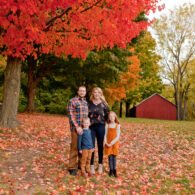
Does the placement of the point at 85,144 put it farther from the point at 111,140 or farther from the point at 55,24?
the point at 55,24

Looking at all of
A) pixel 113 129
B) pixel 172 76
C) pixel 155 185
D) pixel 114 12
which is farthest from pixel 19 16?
pixel 172 76

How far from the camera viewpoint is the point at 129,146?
30.4 feet

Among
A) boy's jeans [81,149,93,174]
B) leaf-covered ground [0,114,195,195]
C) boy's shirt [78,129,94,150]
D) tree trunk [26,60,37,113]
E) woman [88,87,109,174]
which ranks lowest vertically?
leaf-covered ground [0,114,195,195]

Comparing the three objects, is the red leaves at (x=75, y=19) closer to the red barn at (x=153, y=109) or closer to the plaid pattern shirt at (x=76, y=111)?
the plaid pattern shirt at (x=76, y=111)

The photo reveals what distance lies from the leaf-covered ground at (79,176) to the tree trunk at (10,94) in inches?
22.5

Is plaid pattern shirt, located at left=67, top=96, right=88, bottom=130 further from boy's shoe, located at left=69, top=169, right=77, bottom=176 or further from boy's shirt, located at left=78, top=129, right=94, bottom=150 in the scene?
boy's shoe, located at left=69, top=169, right=77, bottom=176

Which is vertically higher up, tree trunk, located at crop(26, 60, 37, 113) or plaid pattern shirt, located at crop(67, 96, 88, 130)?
tree trunk, located at crop(26, 60, 37, 113)

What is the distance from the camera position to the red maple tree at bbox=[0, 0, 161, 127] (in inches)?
273

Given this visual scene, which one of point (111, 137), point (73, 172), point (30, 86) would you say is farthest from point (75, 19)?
point (30, 86)

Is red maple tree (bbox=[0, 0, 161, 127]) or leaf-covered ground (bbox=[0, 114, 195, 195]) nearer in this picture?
leaf-covered ground (bbox=[0, 114, 195, 195])

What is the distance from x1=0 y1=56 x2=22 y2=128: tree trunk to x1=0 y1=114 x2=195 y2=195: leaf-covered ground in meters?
0.57

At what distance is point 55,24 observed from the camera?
8859 millimetres

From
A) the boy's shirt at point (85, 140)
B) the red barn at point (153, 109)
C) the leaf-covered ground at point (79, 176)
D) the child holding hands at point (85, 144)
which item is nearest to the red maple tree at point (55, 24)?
the leaf-covered ground at point (79, 176)

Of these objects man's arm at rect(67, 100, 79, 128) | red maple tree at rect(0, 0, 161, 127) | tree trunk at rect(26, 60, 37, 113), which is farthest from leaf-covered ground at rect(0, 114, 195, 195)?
tree trunk at rect(26, 60, 37, 113)
